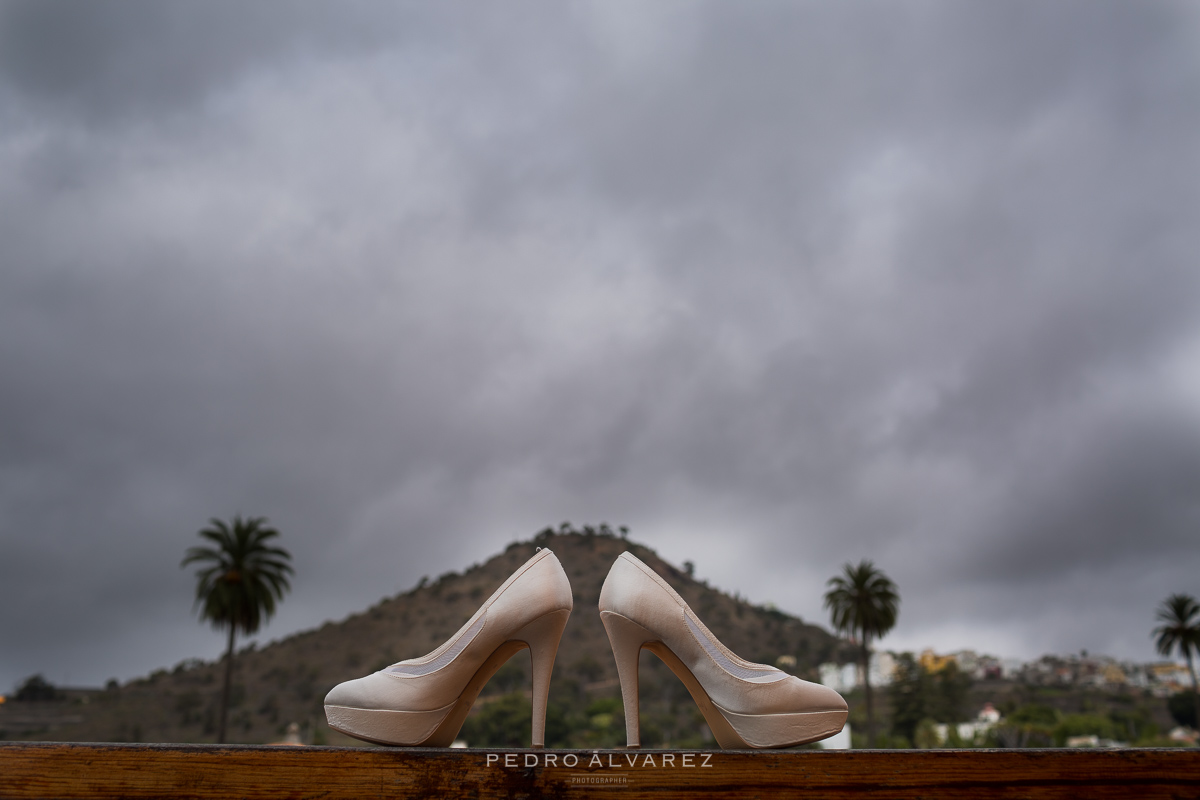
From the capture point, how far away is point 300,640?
284 feet

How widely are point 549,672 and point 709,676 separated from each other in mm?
578

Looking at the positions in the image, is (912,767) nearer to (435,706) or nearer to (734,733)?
(734,733)

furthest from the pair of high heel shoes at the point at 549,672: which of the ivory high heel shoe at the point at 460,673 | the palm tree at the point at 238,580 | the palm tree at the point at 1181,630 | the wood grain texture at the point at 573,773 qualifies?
the palm tree at the point at 1181,630

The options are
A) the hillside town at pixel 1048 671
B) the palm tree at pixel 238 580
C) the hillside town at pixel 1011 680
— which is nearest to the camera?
the palm tree at pixel 238 580

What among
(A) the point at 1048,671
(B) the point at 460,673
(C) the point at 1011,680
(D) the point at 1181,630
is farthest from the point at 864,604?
(A) the point at 1048,671

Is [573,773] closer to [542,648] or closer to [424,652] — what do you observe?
[542,648]

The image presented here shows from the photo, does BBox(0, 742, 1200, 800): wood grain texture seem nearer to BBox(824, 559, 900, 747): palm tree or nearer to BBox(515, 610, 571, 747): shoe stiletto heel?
BBox(515, 610, 571, 747): shoe stiletto heel

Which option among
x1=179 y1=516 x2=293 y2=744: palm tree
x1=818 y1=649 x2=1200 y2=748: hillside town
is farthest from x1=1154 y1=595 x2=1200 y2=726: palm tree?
x1=179 y1=516 x2=293 y2=744: palm tree

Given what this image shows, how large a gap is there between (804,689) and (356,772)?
1.36 meters

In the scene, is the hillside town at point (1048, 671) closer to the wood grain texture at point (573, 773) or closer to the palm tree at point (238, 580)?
the palm tree at point (238, 580)

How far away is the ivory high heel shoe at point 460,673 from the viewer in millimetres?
2248

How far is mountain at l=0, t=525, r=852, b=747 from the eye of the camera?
6031 cm

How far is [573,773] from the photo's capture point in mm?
1902

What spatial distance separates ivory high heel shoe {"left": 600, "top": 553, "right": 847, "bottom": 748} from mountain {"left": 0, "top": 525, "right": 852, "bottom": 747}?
4679cm
